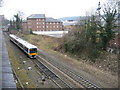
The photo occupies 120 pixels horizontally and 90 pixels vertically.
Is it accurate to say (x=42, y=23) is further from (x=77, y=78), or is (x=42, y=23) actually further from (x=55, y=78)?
(x=77, y=78)

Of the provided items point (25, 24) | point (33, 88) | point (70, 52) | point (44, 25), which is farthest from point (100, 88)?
point (25, 24)

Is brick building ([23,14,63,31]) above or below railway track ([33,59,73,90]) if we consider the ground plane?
above

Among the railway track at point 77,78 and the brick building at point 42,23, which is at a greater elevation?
the brick building at point 42,23

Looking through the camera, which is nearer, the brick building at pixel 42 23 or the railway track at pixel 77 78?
the railway track at pixel 77 78

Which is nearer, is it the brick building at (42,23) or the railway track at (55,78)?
the railway track at (55,78)

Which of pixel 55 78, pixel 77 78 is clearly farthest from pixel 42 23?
pixel 77 78

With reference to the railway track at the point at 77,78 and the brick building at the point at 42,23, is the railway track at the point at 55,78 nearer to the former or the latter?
the railway track at the point at 77,78

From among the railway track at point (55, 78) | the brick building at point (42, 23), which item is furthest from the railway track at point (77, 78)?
the brick building at point (42, 23)

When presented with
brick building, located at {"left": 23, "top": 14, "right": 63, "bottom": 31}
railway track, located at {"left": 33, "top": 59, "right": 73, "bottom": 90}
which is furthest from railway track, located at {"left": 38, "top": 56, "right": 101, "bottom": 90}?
brick building, located at {"left": 23, "top": 14, "right": 63, "bottom": 31}

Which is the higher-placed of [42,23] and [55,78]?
[42,23]

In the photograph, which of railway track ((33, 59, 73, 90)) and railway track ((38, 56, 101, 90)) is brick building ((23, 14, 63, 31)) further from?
railway track ((33, 59, 73, 90))

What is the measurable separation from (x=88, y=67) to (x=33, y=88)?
26.1 ft

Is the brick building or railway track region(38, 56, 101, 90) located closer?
railway track region(38, 56, 101, 90)

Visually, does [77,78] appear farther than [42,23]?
No
